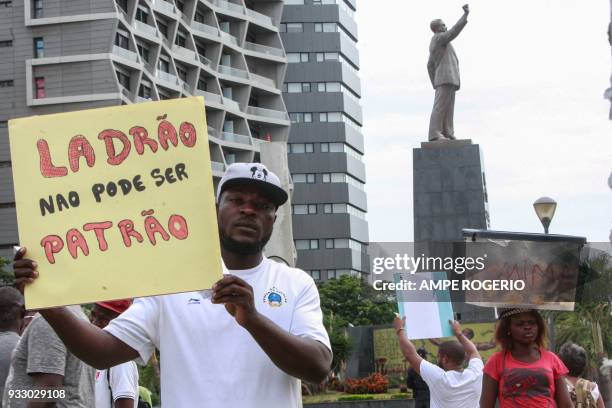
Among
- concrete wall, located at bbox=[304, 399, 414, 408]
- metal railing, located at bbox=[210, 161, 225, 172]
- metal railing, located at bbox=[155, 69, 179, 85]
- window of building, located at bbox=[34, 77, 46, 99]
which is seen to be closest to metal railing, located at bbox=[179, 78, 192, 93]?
metal railing, located at bbox=[155, 69, 179, 85]

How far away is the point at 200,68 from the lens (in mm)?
68938

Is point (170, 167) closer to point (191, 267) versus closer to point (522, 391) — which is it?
point (191, 267)

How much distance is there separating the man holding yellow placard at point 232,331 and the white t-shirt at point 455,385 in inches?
141

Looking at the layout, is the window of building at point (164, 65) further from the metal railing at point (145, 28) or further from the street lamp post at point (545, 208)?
the street lamp post at point (545, 208)

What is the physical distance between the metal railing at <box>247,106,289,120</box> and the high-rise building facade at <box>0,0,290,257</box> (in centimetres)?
94

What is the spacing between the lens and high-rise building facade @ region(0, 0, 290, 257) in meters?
58.5

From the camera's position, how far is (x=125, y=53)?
195 ft

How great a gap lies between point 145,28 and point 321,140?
3093cm

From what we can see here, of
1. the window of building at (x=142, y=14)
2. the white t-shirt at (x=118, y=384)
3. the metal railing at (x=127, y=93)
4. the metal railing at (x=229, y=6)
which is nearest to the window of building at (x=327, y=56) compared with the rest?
the metal railing at (x=229, y=6)

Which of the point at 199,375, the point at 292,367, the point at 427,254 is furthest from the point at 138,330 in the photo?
the point at 427,254

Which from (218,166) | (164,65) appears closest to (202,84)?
(164,65)

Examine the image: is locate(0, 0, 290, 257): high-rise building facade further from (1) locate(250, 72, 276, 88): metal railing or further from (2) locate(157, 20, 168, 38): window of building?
(1) locate(250, 72, 276, 88): metal railing

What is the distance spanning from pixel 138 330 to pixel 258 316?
23.2 inches

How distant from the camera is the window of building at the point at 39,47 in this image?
6009 cm
